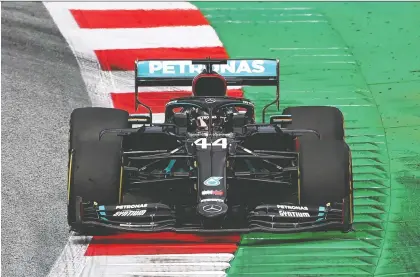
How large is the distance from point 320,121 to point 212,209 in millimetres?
2398

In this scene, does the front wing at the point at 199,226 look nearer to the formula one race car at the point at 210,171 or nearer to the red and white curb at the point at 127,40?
the formula one race car at the point at 210,171

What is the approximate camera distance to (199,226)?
462 inches

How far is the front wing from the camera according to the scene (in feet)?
38.3

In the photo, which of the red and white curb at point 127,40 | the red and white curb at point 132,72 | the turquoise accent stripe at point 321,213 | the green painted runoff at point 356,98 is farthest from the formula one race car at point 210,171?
the red and white curb at point 127,40

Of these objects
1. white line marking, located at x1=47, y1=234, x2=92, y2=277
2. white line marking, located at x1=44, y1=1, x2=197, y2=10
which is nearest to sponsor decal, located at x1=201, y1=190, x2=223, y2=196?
white line marking, located at x1=47, y1=234, x2=92, y2=277

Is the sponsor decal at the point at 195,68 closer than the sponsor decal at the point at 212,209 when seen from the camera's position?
No

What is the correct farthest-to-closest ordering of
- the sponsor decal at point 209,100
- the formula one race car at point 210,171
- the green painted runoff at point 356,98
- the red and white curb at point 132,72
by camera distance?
the sponsor decal at point 209,100 → the green painted runoff at point 356,98 → the red and white curb at point 132,72 → the formula one race car at point 210,171

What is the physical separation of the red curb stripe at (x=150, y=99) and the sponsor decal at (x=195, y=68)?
2278 mm

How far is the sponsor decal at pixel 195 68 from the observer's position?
14492 mm

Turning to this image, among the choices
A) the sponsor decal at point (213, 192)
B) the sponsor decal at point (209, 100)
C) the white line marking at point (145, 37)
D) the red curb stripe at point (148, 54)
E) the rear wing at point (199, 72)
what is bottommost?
the sponsor decal at point (213, 192)

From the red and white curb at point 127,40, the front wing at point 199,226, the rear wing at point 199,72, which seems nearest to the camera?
the front wing at point 199,226

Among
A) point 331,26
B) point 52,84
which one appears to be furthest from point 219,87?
point 331,26

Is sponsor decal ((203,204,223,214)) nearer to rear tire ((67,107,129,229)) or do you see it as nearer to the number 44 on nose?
the number 44 on nose

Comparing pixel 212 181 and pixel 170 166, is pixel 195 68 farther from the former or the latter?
pixel 212 181
